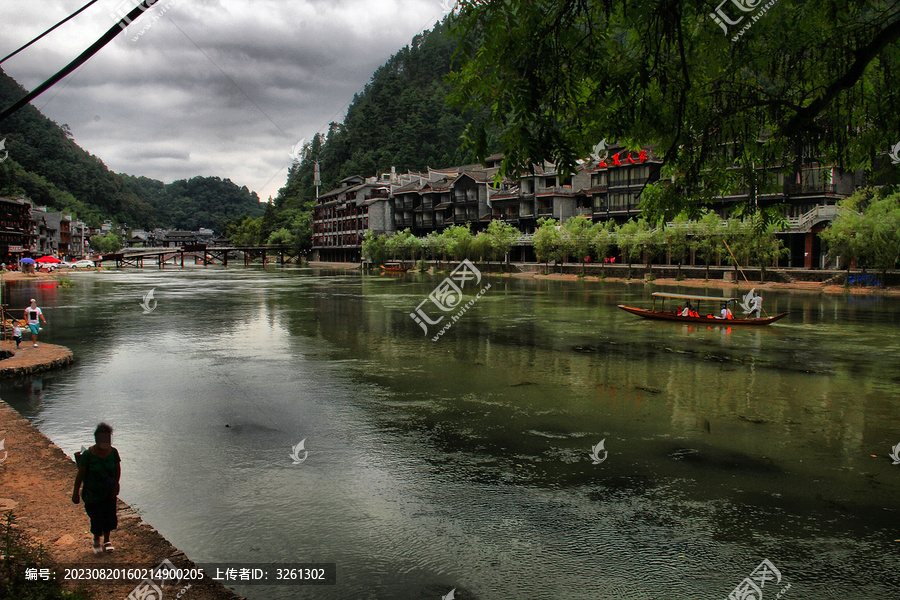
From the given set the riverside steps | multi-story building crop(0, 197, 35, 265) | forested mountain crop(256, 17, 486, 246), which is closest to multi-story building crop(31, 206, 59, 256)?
multi-story building crop(0, 197, 35, 265)

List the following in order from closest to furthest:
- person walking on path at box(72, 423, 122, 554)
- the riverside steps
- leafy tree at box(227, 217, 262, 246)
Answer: the riverside steps
person walking on path at box(72, 423, 122, 554)
leafy tree at box(227, 217, 262, 246)

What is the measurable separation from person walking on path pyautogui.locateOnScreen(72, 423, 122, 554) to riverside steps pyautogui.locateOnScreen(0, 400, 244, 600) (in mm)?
335

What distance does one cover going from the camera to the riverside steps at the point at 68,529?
19.3ft

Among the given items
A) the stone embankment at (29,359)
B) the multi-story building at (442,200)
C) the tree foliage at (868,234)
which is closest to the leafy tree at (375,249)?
the multi-story building at (442,200)

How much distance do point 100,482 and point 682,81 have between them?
7.51 m

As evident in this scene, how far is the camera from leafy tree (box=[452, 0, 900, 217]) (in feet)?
16.9

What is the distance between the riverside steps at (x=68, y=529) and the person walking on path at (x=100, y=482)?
34 centimetres

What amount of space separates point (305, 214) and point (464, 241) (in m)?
73.0

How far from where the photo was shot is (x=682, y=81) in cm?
627

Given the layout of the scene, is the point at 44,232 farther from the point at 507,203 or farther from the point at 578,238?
the point at 578,238

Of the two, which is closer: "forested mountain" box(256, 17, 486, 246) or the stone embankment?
the stone embankment

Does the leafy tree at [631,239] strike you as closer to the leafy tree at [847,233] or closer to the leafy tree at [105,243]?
the leafy tree at [847,233]

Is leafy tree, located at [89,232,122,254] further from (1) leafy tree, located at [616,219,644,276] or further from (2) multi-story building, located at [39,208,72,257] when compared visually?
(1) leafy tree, located at [616,219,644,276]

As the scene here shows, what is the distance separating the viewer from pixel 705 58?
22.0 feet
